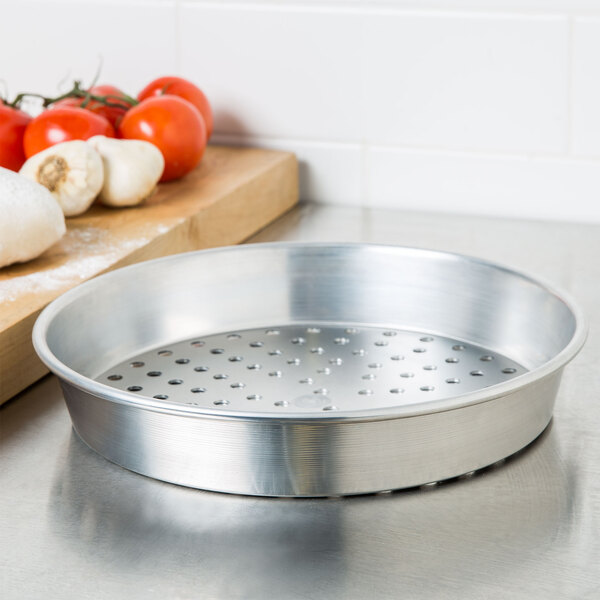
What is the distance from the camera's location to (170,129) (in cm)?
91

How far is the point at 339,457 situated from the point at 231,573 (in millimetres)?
74

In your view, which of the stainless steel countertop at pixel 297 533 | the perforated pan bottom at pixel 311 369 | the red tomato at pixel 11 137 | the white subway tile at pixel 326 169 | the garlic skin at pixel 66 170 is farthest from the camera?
the white subway tile at pixel 326 169

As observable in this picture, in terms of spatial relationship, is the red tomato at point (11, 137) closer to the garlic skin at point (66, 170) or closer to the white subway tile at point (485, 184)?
the garlic skin at point (66, 170)

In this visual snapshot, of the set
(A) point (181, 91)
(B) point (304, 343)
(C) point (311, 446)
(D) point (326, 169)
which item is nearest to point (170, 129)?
(A) point (181, 91)

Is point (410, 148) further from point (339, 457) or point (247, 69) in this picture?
point (339, 457)

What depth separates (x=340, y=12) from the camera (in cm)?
98

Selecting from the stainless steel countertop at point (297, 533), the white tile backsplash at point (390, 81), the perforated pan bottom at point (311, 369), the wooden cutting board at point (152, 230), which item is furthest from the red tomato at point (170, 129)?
the stainless steel countertop at point (297, 533)

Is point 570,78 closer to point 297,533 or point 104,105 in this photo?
point 104,105

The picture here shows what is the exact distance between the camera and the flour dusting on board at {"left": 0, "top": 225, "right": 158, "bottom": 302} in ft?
2.22

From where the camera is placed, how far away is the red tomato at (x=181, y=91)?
0.98 m

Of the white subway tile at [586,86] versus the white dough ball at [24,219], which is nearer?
the white dough ball at [24,219]

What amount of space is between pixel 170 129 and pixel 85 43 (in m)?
0.25

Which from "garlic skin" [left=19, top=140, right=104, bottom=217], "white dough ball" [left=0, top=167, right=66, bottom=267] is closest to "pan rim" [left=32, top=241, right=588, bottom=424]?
"white dough ball" [left=0, top=167, right=66, bottom=267]

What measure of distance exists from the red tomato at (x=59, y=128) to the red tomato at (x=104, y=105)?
0.05 m
